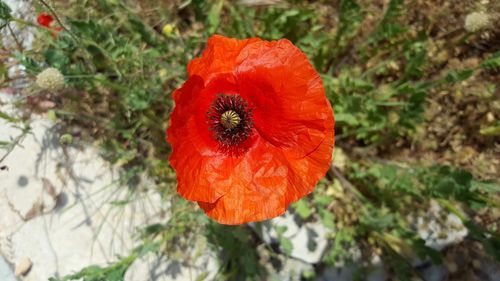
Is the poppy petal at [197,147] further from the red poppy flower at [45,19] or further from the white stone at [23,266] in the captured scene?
the white stone at [23,266]

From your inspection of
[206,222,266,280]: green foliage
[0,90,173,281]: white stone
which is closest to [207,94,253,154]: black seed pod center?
[206,222,266,280]: green foliage

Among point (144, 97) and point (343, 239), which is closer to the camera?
point (144, 97)

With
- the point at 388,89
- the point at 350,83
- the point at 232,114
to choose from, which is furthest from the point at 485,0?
the point at 232,114

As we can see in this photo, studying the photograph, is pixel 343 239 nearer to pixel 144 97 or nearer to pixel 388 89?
pixel 388 89

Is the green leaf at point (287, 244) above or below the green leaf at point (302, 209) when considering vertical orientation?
below

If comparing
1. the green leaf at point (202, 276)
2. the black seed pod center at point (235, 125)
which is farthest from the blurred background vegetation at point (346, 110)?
the black seed pod center at point (235, 125)

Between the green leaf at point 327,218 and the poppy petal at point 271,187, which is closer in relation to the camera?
the poppy petal at point 271,187

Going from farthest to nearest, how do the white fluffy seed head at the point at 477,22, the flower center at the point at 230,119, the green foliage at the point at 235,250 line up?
the green foliage at the point at 235,250 → the white fluffy seed head at the point at 477,22 → the flower center at the point at 230,119
